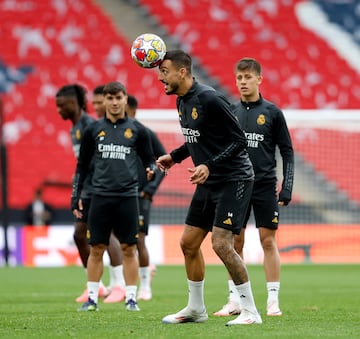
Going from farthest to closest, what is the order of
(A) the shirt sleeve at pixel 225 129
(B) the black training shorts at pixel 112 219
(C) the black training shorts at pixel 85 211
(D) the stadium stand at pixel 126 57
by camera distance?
(D) the stadium stand at pixel 126 57 → (C) the black training shorts at pixel 85 211 → (B) the black training shorts at pixel 112 219 → (A) the shirt sleeve at pixel 225 129

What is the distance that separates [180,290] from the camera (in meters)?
13.4

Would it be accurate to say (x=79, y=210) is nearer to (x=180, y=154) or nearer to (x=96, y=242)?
(x=96, y=242)

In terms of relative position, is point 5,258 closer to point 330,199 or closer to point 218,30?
point 330,199

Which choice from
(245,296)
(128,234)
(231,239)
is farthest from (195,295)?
(128,234)

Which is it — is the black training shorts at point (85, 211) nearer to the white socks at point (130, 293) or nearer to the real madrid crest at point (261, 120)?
the white socks at point (130, 293)

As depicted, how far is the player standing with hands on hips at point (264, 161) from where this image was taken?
9.09m

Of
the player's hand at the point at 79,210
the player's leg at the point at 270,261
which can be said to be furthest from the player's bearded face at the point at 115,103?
the player's leg at the point at 270,261

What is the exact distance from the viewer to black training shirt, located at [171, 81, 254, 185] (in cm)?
752

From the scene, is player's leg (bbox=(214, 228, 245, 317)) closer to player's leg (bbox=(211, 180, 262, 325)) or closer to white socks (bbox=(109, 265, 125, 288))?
player's leg (bbox=(211, 180, 262, 325))

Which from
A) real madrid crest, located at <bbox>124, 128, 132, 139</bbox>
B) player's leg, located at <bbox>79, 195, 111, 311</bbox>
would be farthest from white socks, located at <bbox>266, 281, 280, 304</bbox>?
real madrid crest, located at <bbox>124, 128, 132, 139</bbox>

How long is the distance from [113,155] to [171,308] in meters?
1.75

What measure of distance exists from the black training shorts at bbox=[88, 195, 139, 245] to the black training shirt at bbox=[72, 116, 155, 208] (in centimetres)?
9

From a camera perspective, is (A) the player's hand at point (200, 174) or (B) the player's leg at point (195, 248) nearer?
(A) the player's hand at point (200, 174)

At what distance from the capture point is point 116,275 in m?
11.6
